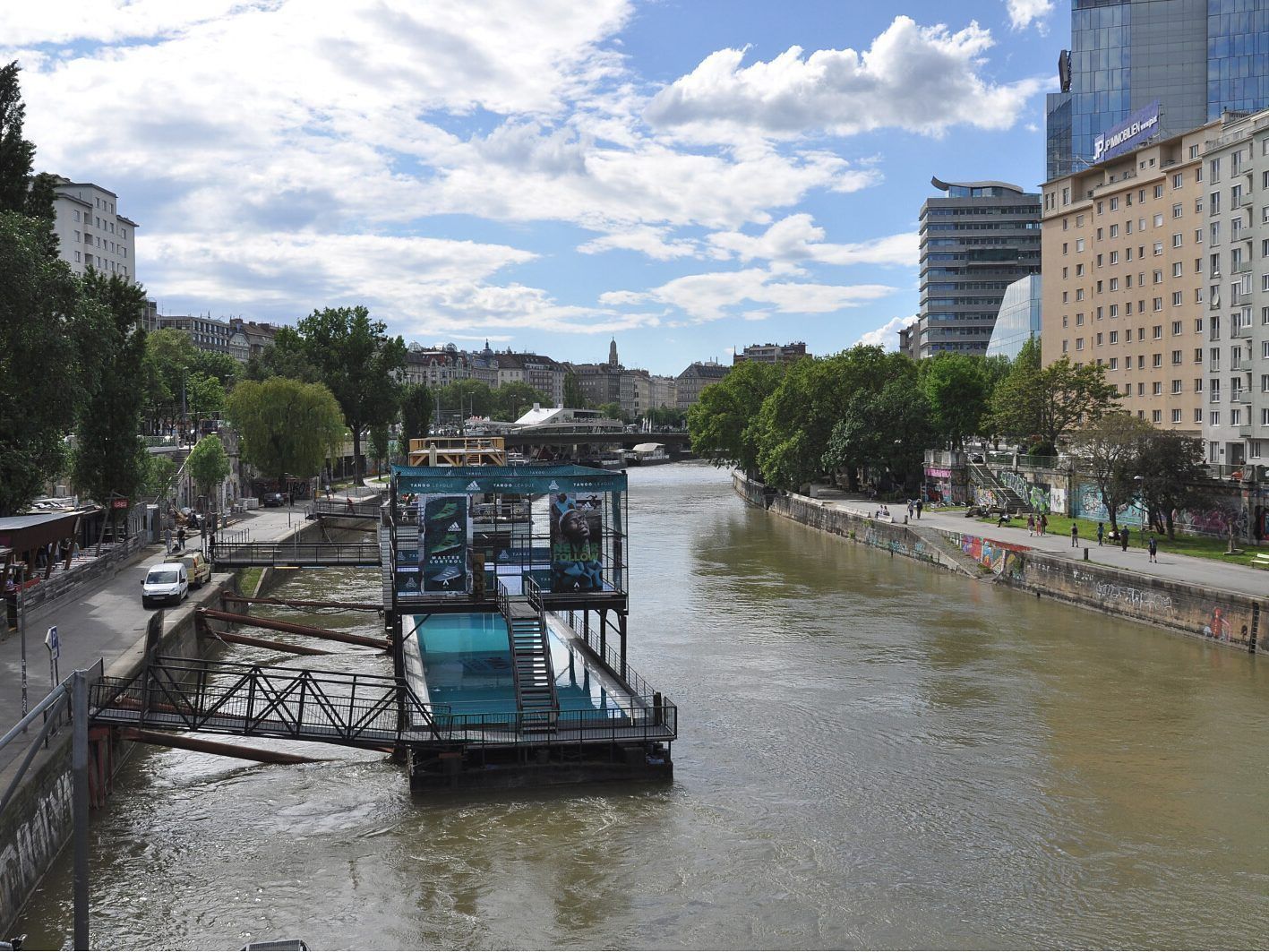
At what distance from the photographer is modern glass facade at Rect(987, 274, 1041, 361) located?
4496 inches

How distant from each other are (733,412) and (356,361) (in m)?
38.8

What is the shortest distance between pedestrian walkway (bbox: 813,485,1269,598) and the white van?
3236cm

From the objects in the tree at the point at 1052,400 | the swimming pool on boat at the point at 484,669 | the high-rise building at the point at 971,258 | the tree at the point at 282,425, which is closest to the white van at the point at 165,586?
the swimming pool on boat at the point at 484,669

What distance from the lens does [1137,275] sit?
Answer: 72562 mm

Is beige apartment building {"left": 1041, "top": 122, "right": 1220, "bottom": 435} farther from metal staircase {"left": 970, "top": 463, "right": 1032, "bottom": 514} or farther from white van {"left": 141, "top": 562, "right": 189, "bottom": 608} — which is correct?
white van {"left": 141, "top": 562, "right": 189, "bottom": 608}

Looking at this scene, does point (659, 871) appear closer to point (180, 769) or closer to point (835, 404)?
point (180, 769)

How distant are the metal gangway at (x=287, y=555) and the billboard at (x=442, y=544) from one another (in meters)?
11.9

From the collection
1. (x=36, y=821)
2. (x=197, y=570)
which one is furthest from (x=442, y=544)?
(x=197, y=570)

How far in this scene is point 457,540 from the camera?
25.2m

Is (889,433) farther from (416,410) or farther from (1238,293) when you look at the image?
(416,410)

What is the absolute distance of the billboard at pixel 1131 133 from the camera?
75.1 meters

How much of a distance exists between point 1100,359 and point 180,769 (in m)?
68.9

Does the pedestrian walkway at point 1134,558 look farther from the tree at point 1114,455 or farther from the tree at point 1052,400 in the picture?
the tree at point 1052,400

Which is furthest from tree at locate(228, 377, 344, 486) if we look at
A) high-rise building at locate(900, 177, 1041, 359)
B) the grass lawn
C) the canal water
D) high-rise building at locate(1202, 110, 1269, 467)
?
high-rise building at locate(900, 177, 1041, 359)
